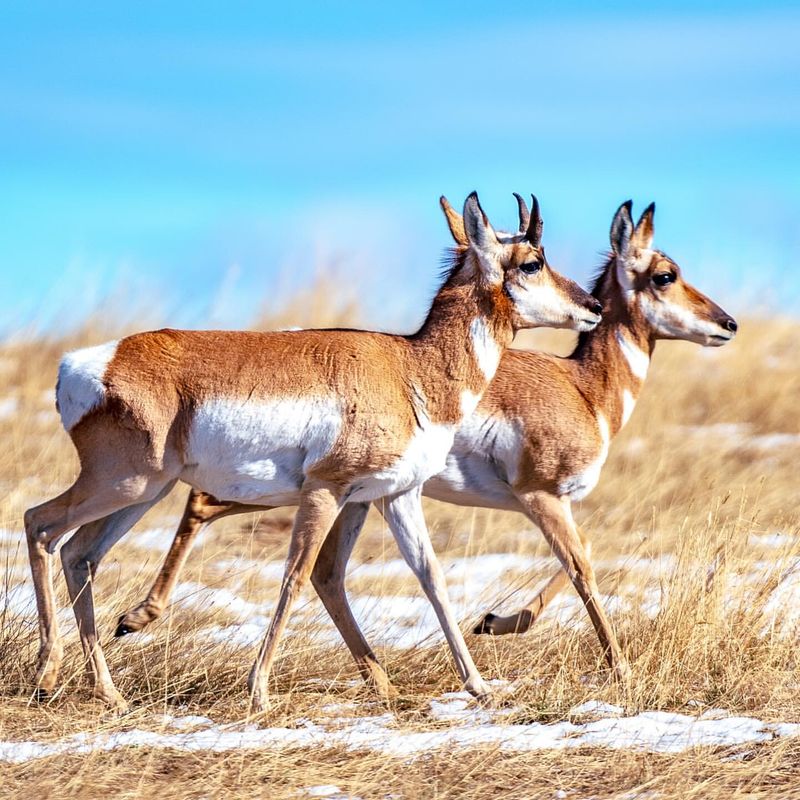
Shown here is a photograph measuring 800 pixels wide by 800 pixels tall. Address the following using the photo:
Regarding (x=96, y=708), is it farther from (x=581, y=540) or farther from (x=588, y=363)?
(x=588, y=363)

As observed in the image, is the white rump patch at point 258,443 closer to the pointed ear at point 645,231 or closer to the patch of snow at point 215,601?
the patch of snow at point 215,601

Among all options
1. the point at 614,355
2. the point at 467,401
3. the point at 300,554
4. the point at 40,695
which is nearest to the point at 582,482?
the point at 614,355

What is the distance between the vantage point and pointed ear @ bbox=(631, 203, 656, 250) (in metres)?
7.75

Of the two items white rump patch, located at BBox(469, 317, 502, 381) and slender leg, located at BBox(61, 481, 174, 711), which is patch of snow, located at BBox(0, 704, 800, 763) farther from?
white rump patch, located at BBox(469, 317, 502, 381)

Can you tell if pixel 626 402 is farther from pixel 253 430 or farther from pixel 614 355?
pixel 253 430

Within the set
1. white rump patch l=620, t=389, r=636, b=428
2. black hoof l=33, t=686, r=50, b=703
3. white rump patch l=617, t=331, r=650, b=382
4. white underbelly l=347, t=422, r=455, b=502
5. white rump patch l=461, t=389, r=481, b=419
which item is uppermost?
white rump patch l=617, t=331, r=650, b=382

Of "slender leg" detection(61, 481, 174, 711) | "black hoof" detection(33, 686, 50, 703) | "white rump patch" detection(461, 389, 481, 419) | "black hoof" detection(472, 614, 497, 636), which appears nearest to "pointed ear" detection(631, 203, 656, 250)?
"white rump patch" detection(461, 389, 481, 419)

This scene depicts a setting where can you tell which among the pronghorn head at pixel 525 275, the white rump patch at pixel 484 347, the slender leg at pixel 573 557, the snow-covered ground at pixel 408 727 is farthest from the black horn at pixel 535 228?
the snow-covered ground at pixel 408 727

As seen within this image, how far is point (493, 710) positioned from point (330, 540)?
128cm

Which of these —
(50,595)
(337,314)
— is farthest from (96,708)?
(337,314)

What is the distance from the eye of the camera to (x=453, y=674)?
20.9 ft

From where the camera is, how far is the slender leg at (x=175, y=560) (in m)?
6.20

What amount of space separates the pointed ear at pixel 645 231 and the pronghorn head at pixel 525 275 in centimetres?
161

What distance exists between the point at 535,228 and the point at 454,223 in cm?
68
